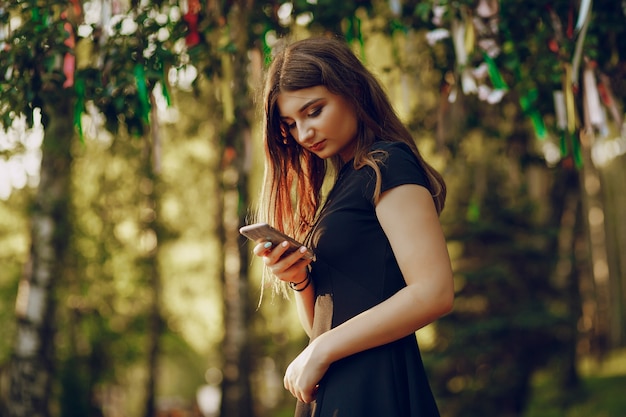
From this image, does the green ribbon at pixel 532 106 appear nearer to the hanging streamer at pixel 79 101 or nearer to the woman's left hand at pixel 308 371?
the hanging streamer at pixel 79 101

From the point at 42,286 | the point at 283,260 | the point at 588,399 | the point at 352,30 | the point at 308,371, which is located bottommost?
the point at 588,399

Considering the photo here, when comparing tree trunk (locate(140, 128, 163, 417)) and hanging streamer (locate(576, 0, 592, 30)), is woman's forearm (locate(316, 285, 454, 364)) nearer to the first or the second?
hanging streamer (locate(576, 0, 592, 30))

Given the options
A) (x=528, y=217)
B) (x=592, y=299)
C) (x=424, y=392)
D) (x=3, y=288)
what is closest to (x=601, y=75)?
(x=424, y=392)

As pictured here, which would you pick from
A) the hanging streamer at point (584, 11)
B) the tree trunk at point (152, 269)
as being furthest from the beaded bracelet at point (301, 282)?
the tree trunk at point (152, 269)

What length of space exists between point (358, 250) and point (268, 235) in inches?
8.6

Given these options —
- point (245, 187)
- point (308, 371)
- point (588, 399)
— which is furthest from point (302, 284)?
point (588, 399)

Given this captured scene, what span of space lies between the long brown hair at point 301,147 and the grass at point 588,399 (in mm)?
9939

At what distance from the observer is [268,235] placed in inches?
76.7

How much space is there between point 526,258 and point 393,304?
30.9 ft

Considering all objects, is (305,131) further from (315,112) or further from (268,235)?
(268,235)

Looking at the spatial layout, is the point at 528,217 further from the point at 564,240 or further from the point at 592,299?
the point at 592,299

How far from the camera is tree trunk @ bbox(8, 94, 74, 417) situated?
23.0 ft

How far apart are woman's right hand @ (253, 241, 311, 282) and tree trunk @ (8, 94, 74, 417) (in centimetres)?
519

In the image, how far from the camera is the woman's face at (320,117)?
2.08m
